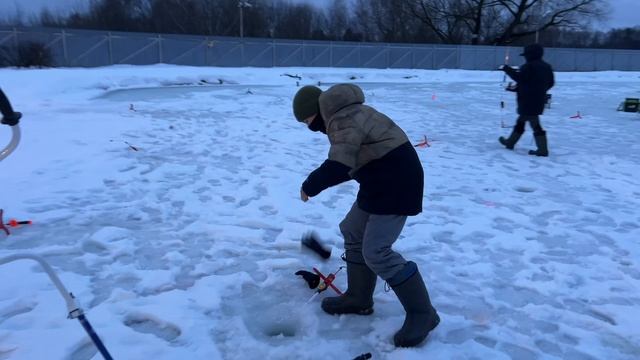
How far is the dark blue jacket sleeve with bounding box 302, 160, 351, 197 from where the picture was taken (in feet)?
9.39

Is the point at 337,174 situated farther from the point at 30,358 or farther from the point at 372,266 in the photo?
the point at 30,358

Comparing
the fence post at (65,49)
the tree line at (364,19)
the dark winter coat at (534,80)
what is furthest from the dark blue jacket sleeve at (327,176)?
the tree line at (364,19)

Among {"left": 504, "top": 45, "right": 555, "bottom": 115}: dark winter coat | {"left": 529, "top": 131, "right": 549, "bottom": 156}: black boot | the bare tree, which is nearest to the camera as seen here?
{"left": 504, "top": 45, "right": 555, "bottom": 115}: dark winter coat

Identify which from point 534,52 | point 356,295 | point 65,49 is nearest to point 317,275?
point 356,295

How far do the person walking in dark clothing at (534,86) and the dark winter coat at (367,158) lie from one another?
6.51 meters

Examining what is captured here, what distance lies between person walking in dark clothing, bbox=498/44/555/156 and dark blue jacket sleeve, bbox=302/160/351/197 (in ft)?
22.4

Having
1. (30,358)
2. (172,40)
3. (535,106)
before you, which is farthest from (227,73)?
(30,358)

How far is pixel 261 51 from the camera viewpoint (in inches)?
1510

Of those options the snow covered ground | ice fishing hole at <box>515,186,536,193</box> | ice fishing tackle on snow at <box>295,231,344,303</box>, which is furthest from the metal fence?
ice fishing tackle on snow at <box>295,231,344,303</box>

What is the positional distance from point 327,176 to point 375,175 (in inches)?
12.3

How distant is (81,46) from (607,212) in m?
31.6

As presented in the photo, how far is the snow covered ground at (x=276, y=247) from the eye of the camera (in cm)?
335

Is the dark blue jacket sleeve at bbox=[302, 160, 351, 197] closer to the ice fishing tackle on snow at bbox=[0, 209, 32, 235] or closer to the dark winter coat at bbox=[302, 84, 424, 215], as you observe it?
the dark winter coat at bbox=[302, 84, 424, 215]

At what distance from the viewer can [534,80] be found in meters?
8.77
